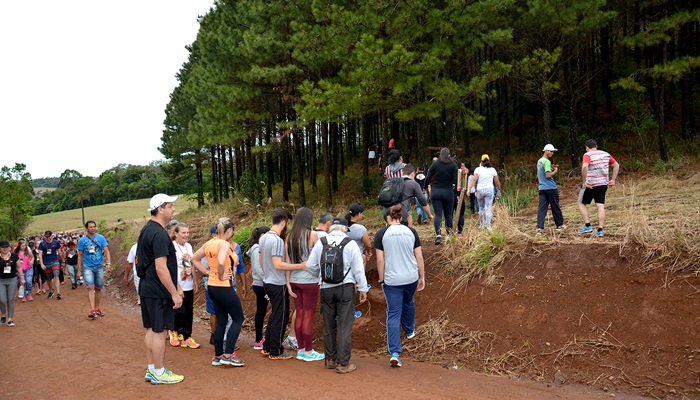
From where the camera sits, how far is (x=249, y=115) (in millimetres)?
21641

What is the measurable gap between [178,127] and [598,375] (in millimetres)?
38730

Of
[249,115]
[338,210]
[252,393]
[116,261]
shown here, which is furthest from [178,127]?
[252,393]

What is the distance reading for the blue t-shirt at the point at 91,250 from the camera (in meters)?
11.3

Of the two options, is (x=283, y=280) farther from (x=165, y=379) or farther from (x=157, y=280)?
(x=165, y=379)

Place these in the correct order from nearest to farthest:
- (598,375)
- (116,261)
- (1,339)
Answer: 1. (598,375)
2. (1,339)
3. (116,261)

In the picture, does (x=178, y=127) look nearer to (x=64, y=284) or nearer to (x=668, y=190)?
(x=64, y=284)

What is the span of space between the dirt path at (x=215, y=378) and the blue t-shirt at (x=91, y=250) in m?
2.32

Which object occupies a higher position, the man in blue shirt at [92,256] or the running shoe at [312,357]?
the man in blue shirt at [92,256]

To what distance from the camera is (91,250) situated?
11.3m

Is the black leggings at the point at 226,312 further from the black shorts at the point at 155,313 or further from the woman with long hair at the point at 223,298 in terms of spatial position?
the black shorts at the point at 155,313

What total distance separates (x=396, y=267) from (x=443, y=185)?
11.5 feet

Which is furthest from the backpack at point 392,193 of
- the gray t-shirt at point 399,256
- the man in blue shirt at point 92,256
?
the man in blue shirt at point 92,256

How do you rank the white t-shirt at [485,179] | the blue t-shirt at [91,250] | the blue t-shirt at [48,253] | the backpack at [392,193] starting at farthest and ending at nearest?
the blue t-shirt at [48,253] → the blue t-shirt at [91,250] → the white t-shirt at [485,179] → the backpack at [392,193]

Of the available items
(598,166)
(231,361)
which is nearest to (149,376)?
(231,361)
